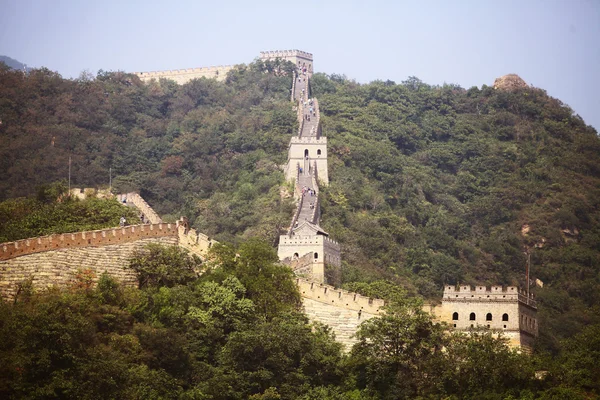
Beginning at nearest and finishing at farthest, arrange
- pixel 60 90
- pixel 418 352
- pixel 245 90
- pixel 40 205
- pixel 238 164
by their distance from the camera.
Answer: pixel 418 352
pixel 40 205
pixel 238 164
pixel 60 90
pixel 245 90

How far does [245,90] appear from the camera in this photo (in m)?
124

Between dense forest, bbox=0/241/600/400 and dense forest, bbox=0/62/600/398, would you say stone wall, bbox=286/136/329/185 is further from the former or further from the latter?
dense forest, bbox=0/241/600/400

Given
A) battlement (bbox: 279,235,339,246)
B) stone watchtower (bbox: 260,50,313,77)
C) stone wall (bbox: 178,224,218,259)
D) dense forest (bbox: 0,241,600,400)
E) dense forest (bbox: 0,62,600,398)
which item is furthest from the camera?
stone watchtower (bbox: 260,50,313,77)

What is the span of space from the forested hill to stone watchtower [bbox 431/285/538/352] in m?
14.3

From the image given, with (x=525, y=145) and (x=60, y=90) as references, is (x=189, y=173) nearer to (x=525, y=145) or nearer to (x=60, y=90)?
(x=60, y=90)

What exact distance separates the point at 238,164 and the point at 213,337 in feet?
156

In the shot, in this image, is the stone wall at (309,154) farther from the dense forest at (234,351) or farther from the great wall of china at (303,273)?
the dense forest at (234,351)

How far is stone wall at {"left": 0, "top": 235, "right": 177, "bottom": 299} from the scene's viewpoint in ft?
178

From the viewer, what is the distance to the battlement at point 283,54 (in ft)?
416

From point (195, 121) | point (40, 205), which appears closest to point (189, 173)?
point (195, 121)

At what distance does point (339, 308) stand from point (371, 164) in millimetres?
43429

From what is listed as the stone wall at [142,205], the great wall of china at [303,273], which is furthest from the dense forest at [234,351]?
the stone wall at [142,205]

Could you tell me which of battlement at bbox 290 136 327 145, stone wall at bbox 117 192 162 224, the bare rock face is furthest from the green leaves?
the bare rock face

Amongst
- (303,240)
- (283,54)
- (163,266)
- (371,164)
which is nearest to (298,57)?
(283,54)
